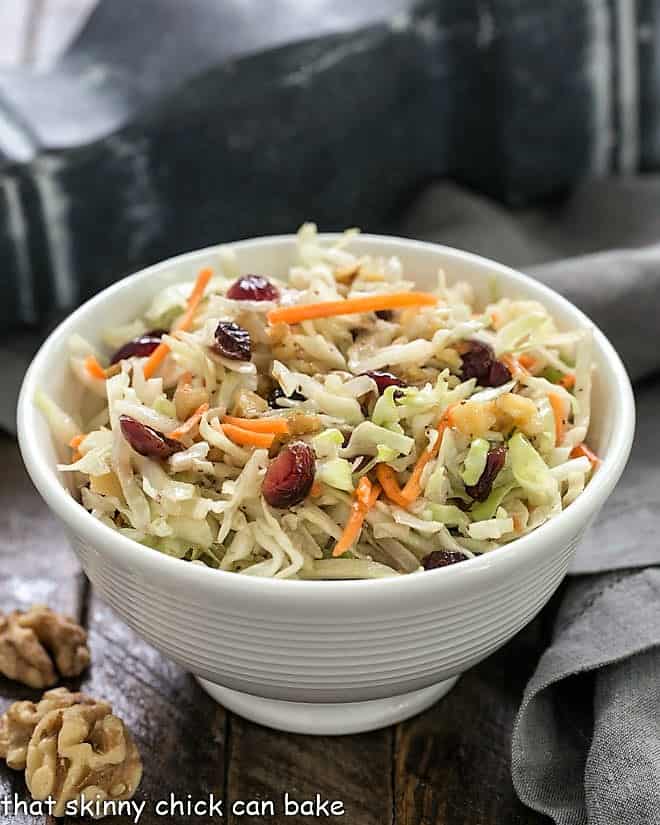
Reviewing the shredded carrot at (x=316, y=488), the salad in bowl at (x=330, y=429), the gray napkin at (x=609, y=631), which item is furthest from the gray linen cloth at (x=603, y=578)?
the shredded carrot at (x=316, y=488)

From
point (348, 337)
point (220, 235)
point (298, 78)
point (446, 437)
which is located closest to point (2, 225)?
point (220, 235)

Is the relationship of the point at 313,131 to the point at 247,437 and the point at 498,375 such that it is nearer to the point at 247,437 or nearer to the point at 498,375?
the point at 498,375

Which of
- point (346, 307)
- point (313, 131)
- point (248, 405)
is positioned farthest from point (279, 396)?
point (313, 131)

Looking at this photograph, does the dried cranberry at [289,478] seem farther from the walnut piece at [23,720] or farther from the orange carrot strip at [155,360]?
the walnut piece at [23,720]

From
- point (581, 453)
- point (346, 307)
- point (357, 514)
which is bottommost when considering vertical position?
point (581, 453)

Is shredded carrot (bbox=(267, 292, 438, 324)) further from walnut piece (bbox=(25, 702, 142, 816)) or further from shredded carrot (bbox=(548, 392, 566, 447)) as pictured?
walnut piece (bbox=(25, 702, 142, 816))

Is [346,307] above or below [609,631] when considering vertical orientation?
above
